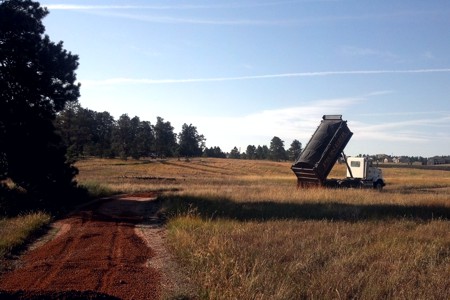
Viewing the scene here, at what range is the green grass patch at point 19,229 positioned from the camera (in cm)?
1102

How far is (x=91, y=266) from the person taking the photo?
9.08 meters

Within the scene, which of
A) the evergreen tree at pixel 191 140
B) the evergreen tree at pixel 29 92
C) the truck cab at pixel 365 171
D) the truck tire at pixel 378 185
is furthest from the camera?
the evergreen tree at pixel 191 140

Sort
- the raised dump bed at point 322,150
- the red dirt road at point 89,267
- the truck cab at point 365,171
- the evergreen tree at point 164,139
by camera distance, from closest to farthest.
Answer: the red dirt road at point 89,267
the raised dump bed at point 322,150
the truck cab at point 365,171
the evergreen tree at point 164,139

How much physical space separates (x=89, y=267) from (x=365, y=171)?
29.9 metres

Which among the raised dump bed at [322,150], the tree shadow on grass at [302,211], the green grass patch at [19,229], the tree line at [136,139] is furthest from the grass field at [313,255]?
the tree line at [136,139]

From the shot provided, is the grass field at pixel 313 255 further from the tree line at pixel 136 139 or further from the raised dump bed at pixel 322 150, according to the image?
the tree line at pixel 136 139

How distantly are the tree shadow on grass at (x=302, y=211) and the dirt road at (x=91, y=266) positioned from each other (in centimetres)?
227

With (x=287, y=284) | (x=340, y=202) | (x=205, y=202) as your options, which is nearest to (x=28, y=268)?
(x=287, y=284)

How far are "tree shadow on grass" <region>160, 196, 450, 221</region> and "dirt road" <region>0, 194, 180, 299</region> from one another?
2.27 metres

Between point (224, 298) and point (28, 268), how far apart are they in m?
4.55

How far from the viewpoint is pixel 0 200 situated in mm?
18672

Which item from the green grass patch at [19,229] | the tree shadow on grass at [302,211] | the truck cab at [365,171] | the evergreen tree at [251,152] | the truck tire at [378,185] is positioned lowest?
the green grass patch at [19,229]

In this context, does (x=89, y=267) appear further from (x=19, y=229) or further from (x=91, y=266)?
(x=19, y=229)

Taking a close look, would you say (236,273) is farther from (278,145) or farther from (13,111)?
(278,145)
